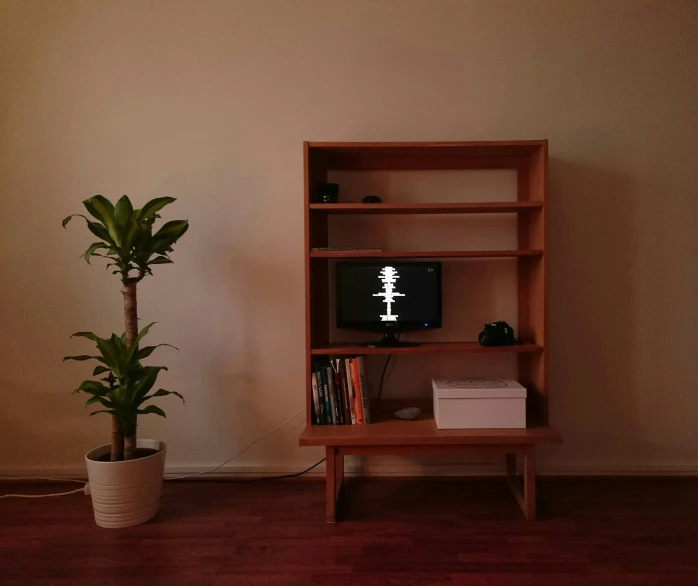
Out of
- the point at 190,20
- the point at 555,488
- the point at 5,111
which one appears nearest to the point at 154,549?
the point at 555,488

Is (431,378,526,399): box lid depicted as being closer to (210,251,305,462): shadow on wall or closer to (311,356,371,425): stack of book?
(311,356,371,425): stack of book

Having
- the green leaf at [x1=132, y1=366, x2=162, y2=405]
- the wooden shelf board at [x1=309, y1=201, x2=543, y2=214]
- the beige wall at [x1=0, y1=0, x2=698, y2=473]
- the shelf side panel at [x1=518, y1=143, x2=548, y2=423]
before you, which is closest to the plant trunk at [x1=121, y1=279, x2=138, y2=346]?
the green leaf at [x1=132, y1=366, x2=162, y2=405]

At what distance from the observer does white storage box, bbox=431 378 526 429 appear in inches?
77.6

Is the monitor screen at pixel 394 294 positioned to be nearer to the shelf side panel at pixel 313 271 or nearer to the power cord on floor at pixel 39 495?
the shelf side panel at pixel 313 271

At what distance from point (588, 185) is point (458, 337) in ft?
3.33

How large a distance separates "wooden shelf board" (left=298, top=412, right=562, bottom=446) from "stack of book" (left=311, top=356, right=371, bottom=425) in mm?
96

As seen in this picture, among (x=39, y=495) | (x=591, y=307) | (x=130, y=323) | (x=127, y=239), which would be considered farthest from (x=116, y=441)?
(x=591, y=307)

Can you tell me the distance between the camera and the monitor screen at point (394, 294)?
86.2 inches

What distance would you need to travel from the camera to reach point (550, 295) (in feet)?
7.73

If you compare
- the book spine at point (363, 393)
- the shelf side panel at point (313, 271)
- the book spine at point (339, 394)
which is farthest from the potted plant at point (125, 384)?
the book spine at point (363, 393)

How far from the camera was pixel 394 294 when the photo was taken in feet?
7.22

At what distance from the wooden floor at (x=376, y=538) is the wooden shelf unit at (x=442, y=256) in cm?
16

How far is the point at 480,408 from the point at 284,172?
1.49 m

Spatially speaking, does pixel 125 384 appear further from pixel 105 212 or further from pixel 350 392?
pixel 350 392
